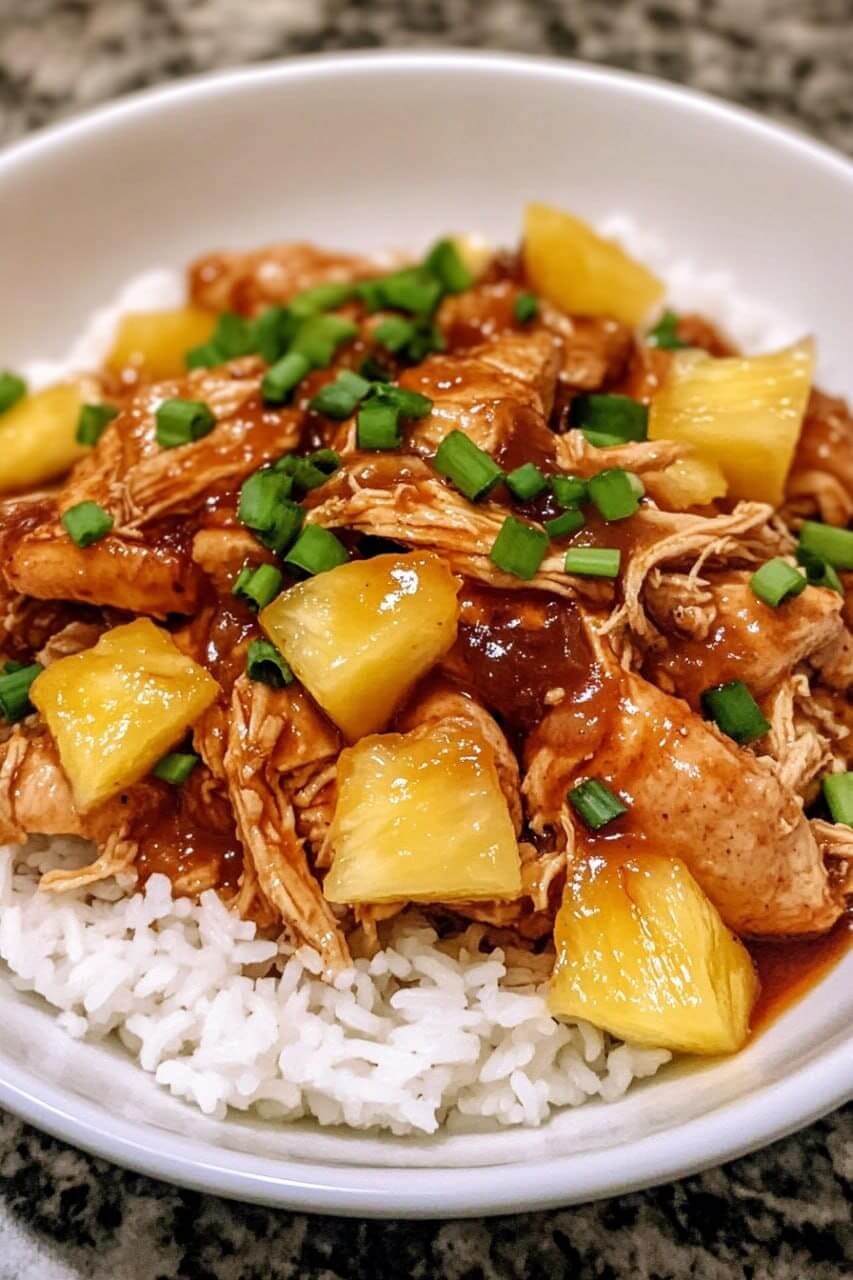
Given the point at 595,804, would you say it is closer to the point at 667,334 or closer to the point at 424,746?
the point at 424,746

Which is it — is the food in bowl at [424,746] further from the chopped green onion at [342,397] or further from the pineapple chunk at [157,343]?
the pineapple chunk at [157,343]

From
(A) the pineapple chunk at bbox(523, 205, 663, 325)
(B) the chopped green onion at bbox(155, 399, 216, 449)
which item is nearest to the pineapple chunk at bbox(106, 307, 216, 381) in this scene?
(B) the chopped green onion at bbox(155, 399, 216, 449)

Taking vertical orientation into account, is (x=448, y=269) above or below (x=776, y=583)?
above

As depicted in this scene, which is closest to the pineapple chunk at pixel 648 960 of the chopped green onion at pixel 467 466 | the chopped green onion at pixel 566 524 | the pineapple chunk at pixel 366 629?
the pineapple chunk at pixel 366 629

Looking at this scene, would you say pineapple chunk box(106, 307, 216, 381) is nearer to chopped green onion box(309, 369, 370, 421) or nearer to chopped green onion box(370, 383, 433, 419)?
chopped green onion box(309, 369, 370, 421)

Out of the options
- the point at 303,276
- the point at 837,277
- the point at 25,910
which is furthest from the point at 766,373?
the point at 25,910

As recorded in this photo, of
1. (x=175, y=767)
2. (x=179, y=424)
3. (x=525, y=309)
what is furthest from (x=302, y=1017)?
(x=525, y=309)
